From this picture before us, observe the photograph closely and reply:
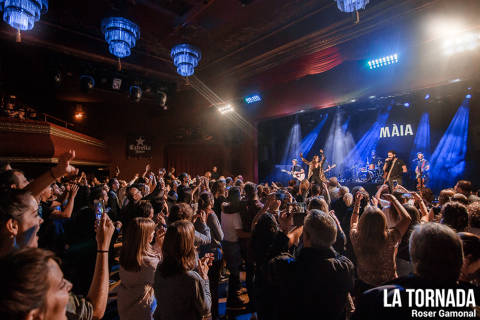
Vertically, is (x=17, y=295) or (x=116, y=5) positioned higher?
(x=116, y=5)

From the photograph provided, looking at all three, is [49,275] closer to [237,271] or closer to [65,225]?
[65,225]

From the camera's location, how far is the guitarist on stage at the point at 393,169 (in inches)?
291

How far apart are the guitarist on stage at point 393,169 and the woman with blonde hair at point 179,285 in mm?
7496

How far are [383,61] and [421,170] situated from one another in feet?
10.8

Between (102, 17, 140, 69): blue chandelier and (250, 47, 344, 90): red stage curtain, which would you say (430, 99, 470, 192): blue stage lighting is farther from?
(102, 17, 140, 69): blue chandelier

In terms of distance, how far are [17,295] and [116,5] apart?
20.2 feet

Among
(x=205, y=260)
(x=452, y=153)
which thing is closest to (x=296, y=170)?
(x=452, y=153)

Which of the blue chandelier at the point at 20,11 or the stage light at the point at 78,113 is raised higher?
the stage light at the point at 78,113

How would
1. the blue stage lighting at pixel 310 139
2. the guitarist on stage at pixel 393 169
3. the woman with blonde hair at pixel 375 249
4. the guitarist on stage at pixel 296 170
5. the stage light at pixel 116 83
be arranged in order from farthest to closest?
the guitarist on stage at pixel 296 170
the blue stage lighting at pixel 310 139
the stage light at pixel 116 83
the guitarist on stage at pixel 393 169
the woman with blonde hair at pixel 375 249

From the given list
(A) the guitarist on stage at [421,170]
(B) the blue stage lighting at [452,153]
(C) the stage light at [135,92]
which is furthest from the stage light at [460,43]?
(C) the stage light at [135,92]

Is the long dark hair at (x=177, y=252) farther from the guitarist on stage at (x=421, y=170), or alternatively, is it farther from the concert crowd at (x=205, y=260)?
the guitarist on stage at (x=421, y=170)

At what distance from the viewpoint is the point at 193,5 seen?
541cm

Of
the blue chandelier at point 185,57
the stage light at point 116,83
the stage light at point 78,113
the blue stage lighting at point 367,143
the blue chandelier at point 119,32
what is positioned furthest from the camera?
the stage light at point 78,113

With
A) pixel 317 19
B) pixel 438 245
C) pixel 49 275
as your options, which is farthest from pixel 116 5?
pixel 438 245
